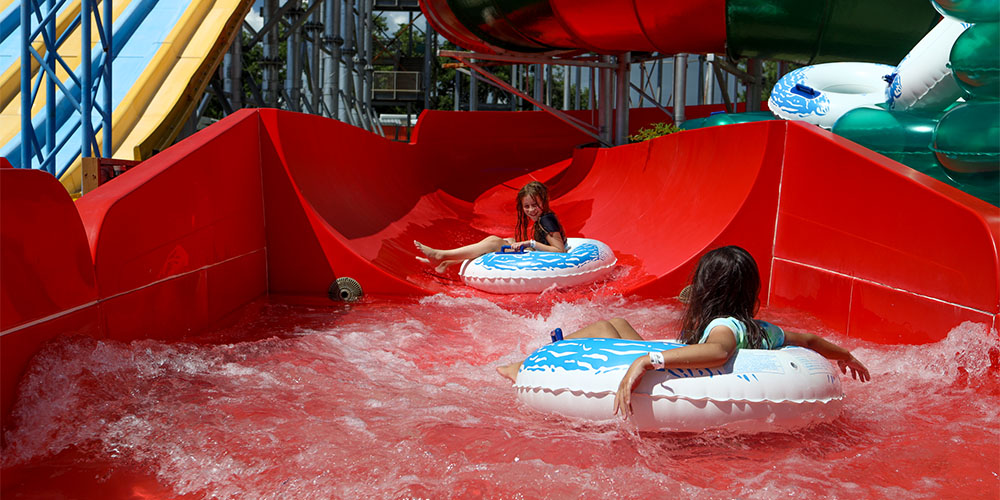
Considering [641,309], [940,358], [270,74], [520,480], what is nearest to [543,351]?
[520,480]

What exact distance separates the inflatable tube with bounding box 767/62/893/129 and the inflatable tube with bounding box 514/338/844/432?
181 inches

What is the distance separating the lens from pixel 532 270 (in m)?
5.38

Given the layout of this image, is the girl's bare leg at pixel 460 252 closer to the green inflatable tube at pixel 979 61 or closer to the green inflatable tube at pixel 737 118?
the green inflatable tube at pixel 979 61

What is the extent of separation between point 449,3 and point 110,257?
8526 mm

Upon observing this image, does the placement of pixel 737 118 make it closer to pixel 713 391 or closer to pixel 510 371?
pixel 510 371

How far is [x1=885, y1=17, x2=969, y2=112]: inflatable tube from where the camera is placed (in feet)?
13.9

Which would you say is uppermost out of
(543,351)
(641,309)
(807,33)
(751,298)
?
(807,33)

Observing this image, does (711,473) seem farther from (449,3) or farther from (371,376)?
(449,3)

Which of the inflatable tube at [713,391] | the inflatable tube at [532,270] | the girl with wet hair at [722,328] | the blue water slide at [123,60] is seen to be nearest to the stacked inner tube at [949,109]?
the girl with wet hair at [722,328]

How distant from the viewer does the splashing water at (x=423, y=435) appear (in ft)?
7.72

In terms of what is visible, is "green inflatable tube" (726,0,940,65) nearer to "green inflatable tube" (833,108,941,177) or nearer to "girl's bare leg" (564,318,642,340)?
"green inflatable tube" (833,108,941,177)

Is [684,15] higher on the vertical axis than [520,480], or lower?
higher

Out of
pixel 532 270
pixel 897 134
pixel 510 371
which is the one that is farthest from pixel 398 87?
pixel 510 371

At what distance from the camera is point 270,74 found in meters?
13.4
